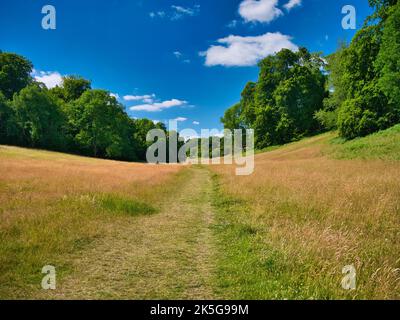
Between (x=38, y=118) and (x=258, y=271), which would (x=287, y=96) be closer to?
(x=38, y=118)

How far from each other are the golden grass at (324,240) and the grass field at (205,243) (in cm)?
3

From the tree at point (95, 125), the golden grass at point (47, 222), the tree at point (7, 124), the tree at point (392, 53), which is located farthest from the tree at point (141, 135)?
the golden grass at point (47, 222)

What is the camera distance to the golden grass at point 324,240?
4.62 meters

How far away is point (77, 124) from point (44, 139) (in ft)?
29.1

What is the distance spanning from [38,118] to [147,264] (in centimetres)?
5496

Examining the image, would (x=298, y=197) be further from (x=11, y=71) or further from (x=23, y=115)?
(x=11, y=71)

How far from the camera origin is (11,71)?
61.2 meters

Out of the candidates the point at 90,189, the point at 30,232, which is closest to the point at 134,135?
the point at 90,189

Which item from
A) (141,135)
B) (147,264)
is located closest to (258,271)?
(147,264)

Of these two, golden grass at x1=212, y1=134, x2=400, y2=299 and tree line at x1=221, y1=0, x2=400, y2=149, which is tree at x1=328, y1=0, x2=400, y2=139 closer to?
tree line at x1=221, y1=0, x2=400, y2=149

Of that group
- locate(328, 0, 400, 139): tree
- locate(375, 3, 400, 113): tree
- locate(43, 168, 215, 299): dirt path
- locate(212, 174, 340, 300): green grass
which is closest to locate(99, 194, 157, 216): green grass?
locate(43, 168, 215, 299): dirt path

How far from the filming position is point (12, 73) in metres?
61.7

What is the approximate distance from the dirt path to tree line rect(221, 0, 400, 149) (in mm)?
24617

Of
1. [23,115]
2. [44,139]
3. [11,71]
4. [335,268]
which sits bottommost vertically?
[335,268]
